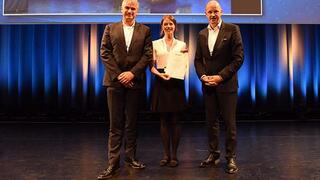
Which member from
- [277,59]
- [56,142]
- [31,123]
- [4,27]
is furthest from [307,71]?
[4,27]

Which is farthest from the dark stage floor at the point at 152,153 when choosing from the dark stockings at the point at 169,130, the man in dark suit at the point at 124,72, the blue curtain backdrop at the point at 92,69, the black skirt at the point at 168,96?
the blue curtain backdrop at the point at 92,69

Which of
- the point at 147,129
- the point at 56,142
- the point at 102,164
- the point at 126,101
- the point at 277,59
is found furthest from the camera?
the point at 277,59

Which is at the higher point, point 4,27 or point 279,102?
point 4,27

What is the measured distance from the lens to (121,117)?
2404mm

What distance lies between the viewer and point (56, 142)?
11.9 ft

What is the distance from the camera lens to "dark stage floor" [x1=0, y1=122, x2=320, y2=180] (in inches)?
92.7

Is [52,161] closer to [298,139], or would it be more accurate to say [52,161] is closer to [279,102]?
[298,139]

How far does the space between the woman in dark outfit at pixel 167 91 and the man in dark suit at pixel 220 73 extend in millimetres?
195

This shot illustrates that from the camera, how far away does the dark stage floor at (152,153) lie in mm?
2355

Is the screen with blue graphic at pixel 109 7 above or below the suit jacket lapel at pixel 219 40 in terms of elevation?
above

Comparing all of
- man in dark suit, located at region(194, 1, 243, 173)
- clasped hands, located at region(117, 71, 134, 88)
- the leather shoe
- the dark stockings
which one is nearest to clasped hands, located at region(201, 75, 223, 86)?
man in dark suit, located at region(194, 1, 243, 173)

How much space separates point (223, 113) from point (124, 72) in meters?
0.79

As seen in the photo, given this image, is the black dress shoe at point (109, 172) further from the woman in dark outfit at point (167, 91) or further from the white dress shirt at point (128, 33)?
the white dress shirt at point (128, 33)

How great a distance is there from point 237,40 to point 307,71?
144 inches
